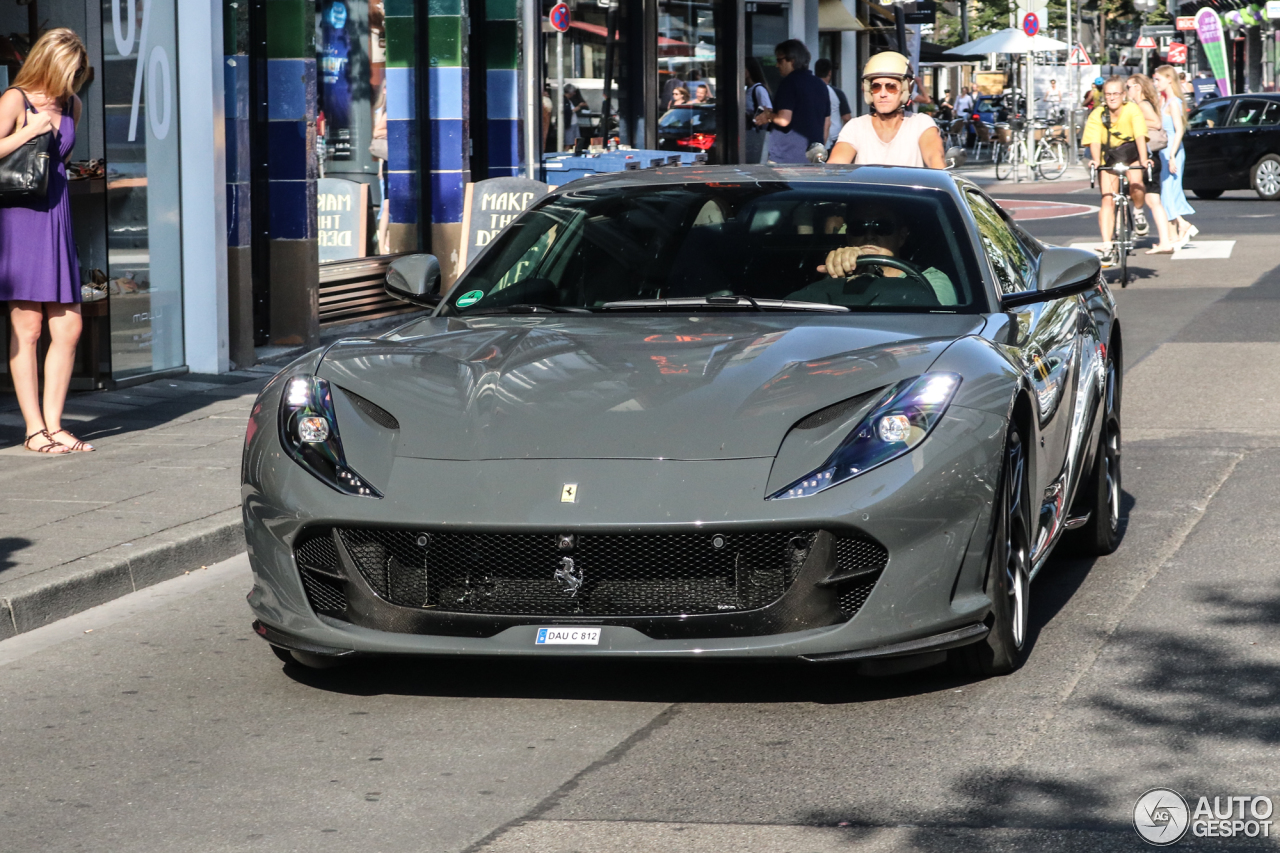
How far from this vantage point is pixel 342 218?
14523 mm

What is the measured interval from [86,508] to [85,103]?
3.99 m

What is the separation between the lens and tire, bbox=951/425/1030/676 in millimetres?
4766

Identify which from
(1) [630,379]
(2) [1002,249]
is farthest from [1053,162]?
(1) [630,379]

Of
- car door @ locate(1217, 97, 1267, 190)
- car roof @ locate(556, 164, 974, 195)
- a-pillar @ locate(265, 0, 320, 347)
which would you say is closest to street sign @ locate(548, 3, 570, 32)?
a-pillar @ locate(265, 0, 320, 347)

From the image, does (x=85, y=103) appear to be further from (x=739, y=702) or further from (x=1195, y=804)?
(x=1195, y=804)

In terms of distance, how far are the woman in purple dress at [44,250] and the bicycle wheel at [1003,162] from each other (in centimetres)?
2994

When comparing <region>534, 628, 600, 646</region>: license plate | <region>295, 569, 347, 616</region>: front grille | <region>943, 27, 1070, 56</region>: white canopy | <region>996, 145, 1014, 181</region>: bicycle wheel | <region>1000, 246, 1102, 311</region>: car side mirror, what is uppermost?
<region>943, 27, 1070, 56</region>: white canopy

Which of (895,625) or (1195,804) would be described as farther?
(895,625)

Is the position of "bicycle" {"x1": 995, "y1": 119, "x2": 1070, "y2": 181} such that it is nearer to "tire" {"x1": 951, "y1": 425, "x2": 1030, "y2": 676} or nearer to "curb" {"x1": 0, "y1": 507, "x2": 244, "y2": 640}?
"curb" {"x1": 0, "y1": 507, "x2": 244, "y2": 640}

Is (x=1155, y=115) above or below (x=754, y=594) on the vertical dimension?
above

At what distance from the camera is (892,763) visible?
4.27 m

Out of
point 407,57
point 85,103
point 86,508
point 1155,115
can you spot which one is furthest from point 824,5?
point 86,508

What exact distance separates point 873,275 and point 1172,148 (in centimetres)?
1615

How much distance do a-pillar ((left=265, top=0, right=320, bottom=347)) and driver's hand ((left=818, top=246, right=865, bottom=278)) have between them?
23.6 ft
